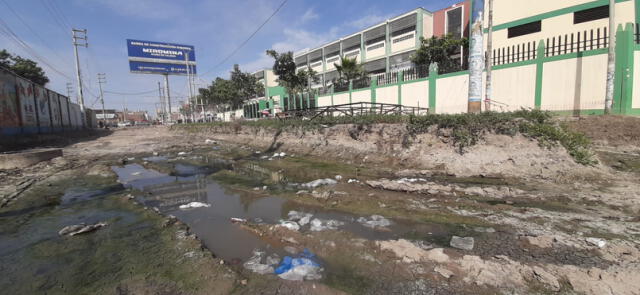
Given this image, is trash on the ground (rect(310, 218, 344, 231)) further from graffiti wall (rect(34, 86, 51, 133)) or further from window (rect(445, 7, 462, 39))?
window (rect(445, 7, 462, 39))

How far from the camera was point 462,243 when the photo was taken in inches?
111

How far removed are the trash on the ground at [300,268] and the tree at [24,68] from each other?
33389 millimetres

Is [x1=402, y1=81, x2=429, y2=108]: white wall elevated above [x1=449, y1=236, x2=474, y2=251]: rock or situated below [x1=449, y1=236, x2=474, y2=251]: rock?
above

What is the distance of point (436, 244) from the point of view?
9.64ft

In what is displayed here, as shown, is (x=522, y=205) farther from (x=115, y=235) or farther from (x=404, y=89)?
(x=404, y=89)

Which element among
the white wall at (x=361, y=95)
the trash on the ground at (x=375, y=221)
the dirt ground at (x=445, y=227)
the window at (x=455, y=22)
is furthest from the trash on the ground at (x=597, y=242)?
the window at (x=455, y=22)

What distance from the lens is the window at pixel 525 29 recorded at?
1339 cm

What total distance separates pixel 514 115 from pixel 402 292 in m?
5.90

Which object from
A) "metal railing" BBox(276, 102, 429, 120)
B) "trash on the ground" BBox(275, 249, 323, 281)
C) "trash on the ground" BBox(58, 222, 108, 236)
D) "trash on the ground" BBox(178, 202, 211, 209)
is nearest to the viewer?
"trash on the ground" BBox(275, 249, 323, 281)

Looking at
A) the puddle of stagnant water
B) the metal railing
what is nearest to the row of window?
the metal railing

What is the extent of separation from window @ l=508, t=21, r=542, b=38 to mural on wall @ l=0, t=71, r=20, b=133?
1041 inches

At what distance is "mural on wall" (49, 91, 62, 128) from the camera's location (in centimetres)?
1849

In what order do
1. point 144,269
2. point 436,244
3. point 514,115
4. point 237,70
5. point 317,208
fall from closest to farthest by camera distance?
point 144,269
point 436,244
point 317,208
point 514,115
point 237,70

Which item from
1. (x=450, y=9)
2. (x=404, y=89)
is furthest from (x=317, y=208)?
(x=450, y=9)
